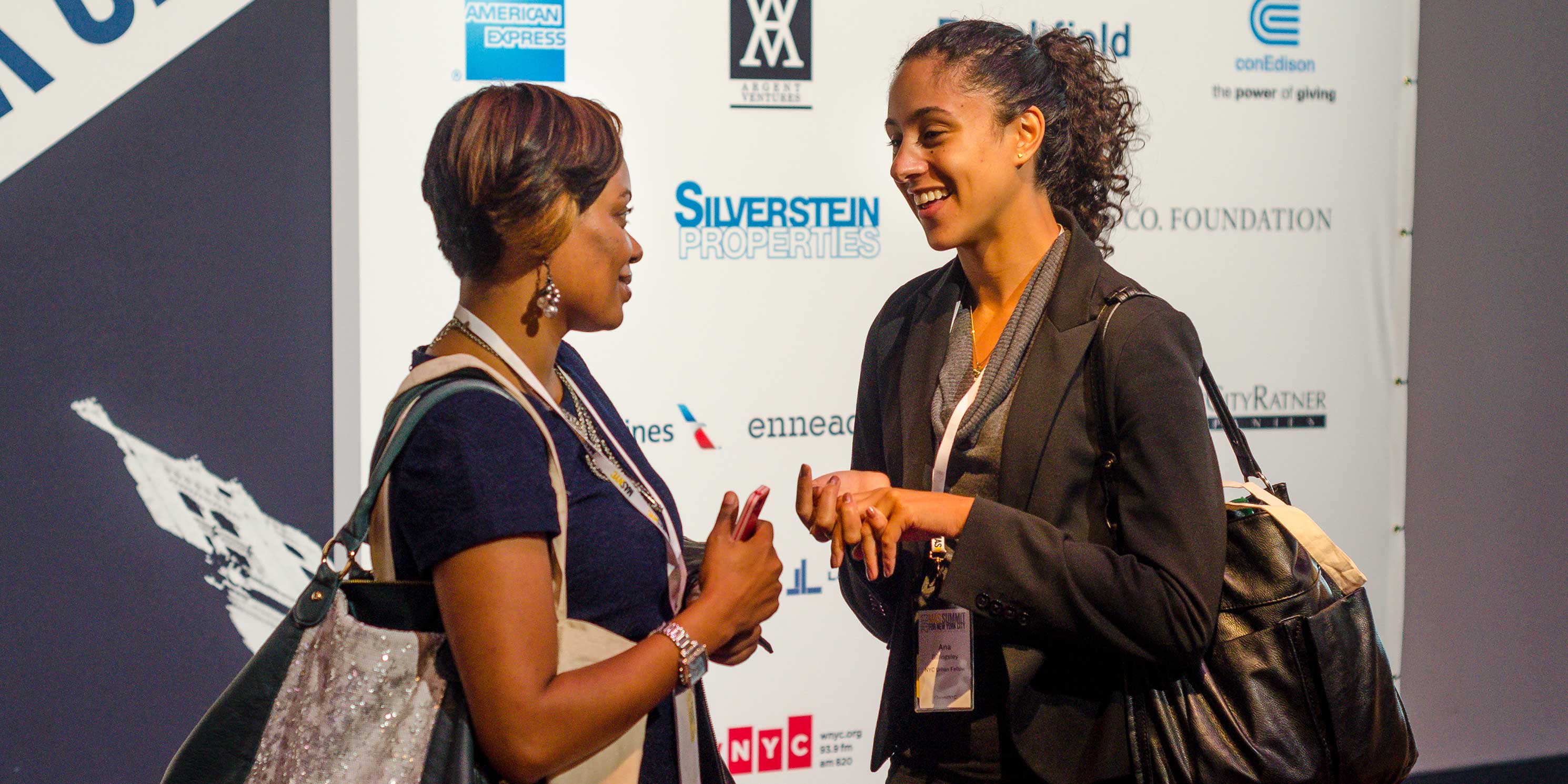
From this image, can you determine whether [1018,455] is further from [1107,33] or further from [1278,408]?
[1278,408]

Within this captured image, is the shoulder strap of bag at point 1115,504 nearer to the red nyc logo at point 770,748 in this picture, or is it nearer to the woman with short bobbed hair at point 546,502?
the woman with short bobbed hair at point 546,502

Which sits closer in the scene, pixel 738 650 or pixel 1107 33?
pixel 738 650

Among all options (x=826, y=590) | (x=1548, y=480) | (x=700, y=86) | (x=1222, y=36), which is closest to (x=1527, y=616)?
(x=1548, y=480)

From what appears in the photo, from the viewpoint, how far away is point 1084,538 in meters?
1.51

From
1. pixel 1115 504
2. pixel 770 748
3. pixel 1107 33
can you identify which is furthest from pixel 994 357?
pixel 1107 33

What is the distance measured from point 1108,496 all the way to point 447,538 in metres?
0.81

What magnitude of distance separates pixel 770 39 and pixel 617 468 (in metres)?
2.07

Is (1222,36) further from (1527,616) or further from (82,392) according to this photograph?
(82,392)

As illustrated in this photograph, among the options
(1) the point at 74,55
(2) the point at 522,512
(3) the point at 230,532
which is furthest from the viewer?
(3) the point at 230,532

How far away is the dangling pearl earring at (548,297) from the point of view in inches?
54.9

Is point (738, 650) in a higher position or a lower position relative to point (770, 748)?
higher

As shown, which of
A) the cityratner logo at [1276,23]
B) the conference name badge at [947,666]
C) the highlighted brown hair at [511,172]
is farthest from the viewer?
the cityratner logo at [1276,23]

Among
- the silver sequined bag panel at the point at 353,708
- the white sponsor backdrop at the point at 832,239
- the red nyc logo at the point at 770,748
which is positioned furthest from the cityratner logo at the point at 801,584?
the silver sequined bag panel at the point at 353,708

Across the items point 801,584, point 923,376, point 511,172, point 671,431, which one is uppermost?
point 511,172
